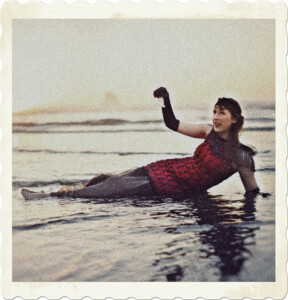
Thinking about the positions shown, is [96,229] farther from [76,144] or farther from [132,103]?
[132,103]

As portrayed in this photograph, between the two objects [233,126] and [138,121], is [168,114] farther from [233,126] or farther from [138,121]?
[233,126]

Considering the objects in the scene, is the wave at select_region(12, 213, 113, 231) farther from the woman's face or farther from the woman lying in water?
the woman's face

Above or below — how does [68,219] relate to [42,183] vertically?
below

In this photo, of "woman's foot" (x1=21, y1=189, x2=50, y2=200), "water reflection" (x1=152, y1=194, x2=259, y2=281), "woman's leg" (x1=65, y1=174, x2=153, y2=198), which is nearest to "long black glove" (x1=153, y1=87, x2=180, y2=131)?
"woman's leg" (x1=65, y1=174, x2=153, y2=198)

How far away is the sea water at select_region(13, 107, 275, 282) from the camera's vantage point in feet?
8.17

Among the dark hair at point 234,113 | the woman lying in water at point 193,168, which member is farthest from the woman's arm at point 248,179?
the dark hair at point 234,113

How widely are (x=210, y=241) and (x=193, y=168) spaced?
1.25 feet

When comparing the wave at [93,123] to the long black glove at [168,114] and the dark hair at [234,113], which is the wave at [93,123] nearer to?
the long black glove at [168,114]

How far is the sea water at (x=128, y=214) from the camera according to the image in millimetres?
2490

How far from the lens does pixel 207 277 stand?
249 centimetres

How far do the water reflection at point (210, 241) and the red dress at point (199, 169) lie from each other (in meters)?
0.10

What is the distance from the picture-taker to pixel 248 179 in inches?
104

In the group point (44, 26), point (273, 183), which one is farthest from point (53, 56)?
point (273, 183)

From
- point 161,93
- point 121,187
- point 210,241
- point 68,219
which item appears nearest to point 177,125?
point 161,93
